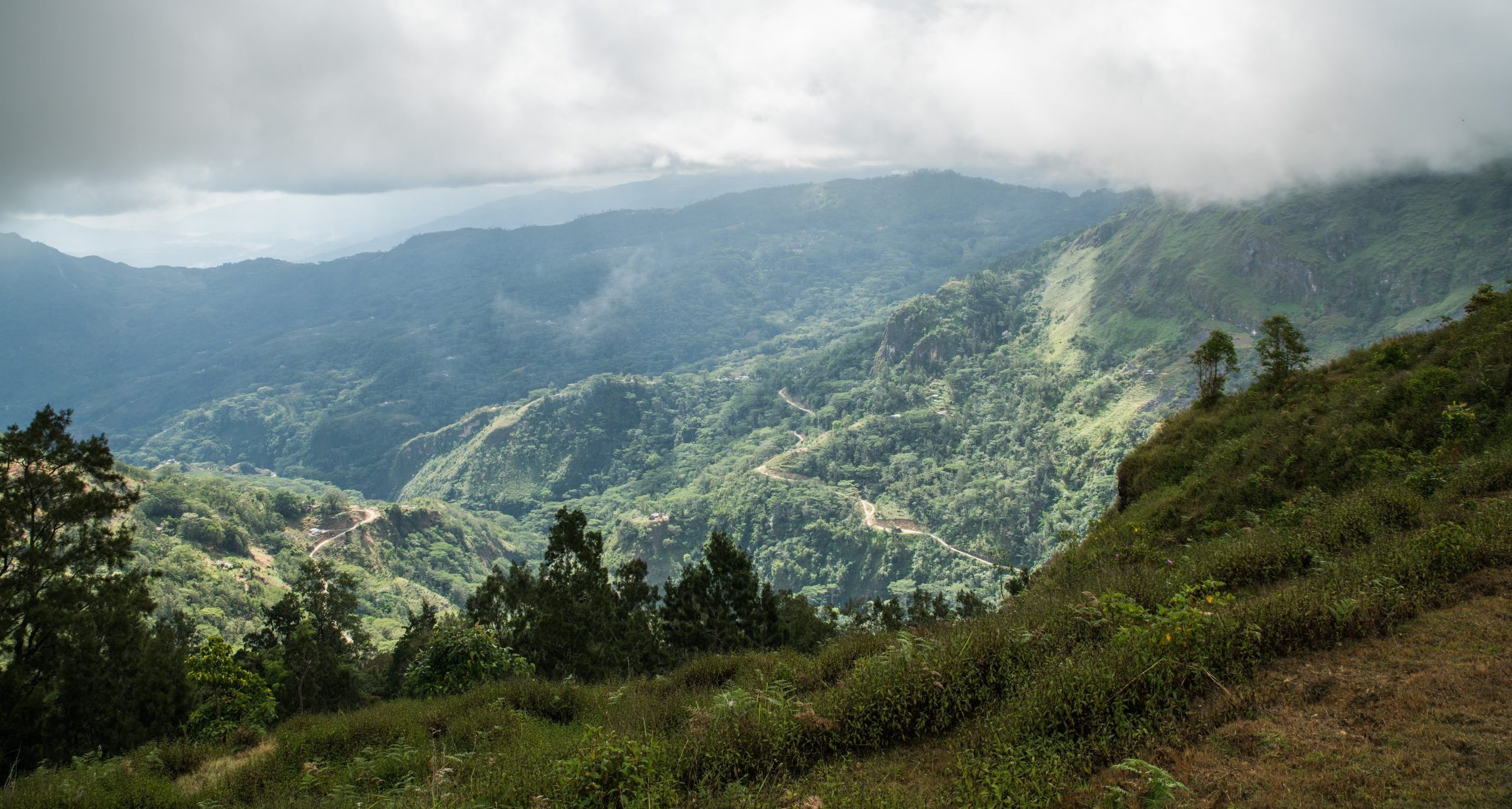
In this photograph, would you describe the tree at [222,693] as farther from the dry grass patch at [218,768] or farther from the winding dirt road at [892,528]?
the winding dirt road at [892,528]

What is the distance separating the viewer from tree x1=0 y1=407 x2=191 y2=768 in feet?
43.5

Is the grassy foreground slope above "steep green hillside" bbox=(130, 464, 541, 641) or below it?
above

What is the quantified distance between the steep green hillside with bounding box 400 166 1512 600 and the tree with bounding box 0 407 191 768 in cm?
8246

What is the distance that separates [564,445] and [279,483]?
3246 inches

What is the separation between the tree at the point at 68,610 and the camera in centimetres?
1325

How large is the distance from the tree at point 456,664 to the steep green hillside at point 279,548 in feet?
191

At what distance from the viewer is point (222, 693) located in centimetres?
1527

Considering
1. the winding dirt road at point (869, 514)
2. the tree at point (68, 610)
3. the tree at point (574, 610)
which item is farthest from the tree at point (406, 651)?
the winding dirt road at point (869, 514)

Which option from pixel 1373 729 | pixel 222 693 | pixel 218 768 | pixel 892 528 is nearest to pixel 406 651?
pixel 222 693

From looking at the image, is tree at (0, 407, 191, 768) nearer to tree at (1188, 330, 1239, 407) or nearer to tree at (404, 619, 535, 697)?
tree at (404, 619, 535, 697)

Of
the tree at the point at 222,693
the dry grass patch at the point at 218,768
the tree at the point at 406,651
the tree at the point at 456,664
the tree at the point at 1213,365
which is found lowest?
the tree at the point at 406,651

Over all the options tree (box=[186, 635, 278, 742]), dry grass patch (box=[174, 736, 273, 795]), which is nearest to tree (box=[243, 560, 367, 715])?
tree (box=[186, 635, 278, 742])

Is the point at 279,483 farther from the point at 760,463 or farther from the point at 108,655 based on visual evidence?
the point at 108,655

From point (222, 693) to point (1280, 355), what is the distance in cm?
2654
